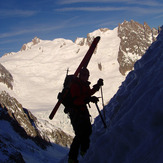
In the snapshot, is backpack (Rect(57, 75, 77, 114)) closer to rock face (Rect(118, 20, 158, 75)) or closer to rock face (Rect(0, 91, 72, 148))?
rock face (Rect(0, 91, 72, 148))

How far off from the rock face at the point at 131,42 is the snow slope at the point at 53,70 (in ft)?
13.6

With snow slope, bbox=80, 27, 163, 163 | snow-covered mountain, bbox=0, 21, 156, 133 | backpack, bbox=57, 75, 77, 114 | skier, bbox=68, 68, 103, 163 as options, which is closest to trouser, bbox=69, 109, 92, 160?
skier, bbox=68, 68, 103, 163

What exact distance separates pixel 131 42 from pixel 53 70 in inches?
2158

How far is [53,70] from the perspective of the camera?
12725cm

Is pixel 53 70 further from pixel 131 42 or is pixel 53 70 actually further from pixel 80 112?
pixel 80 112

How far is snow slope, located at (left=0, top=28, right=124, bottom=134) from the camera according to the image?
102 m

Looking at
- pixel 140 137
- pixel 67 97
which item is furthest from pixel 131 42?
pixel 140 137

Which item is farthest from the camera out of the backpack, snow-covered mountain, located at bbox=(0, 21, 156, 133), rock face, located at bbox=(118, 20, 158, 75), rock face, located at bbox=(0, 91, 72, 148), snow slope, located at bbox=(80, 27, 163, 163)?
rock face, located at bbox=(118, 20, 158, 75)

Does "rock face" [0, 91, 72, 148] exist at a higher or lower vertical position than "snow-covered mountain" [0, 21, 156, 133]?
lower

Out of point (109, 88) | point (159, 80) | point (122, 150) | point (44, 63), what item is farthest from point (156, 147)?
point (44, 63)

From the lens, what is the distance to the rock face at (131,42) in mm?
125812

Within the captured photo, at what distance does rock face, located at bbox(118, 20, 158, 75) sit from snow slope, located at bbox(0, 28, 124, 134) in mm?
4130

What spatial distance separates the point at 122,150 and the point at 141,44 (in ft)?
469

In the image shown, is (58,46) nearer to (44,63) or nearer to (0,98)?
(44,63)
